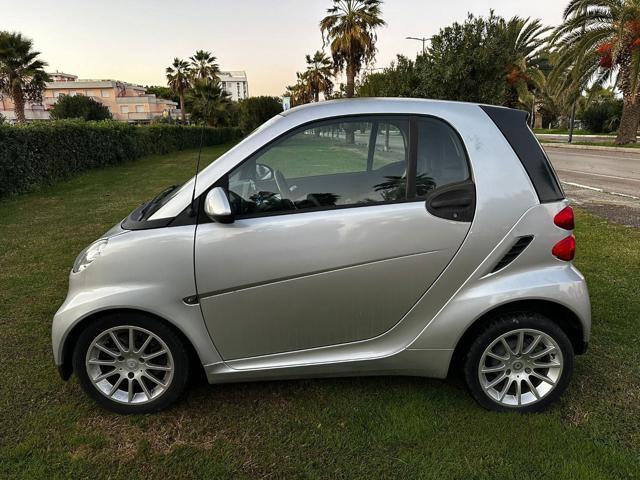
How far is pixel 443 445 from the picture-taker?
230 cm

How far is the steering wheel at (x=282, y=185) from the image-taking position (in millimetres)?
2414

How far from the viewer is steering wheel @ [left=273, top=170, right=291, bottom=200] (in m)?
2.41

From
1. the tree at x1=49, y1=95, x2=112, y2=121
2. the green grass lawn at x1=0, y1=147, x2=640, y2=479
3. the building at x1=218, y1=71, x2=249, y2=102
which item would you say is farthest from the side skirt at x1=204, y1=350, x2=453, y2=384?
the building at x1=218, y1=71, x2=249, y2=102

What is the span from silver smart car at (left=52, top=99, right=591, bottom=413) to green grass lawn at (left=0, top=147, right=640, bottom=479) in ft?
0.64

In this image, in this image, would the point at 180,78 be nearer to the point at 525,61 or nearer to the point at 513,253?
the point at 525,61

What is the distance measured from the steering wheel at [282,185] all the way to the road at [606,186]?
6382 mm

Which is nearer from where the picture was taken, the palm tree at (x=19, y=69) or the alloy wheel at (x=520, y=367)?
→ the alloy wheel at (x=520, y=367)

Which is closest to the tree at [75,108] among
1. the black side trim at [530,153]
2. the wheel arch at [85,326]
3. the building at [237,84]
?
the wheel arch at [85,326]

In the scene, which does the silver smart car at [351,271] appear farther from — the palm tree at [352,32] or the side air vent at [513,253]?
the palm tree at [352,32]

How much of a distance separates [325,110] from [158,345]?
5.20 ft

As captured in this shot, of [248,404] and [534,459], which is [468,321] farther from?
[248,404]

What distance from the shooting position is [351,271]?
2299 mm

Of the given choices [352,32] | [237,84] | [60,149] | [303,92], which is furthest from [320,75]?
[237,84]

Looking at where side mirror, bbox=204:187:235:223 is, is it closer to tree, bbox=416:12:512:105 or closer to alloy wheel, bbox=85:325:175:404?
alloy wheel, bbox=85:325:175:404
